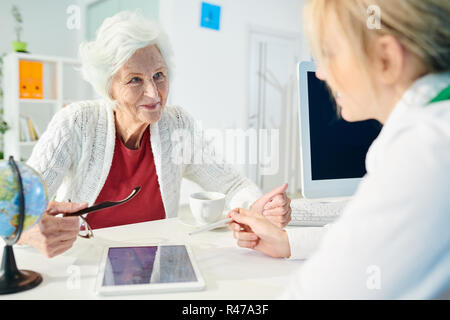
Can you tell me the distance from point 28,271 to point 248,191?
90 cm

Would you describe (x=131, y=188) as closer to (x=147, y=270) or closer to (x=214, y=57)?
(x=147, y=270)

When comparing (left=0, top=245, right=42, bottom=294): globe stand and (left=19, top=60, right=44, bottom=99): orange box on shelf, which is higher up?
(left=19, top=60, right=44, bottom=99): orange box on shelf

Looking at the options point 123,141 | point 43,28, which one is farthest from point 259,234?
point 43,28

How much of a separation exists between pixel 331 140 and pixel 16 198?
0.97 meters

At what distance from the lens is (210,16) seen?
4.12 m

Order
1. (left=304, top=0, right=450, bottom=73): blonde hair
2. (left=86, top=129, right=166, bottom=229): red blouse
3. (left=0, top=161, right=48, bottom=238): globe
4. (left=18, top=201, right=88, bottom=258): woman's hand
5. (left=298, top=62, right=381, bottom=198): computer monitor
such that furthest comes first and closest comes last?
(left=86, top=129, right=166, bottom=229): red blouse
(left=298, top=62, right=381, bottom=198): computer monitor
(left=18, top=201, right=88, bottom=258): woman's hand
(left=0, top=161, right=48, bottom=238): globe
(left=304, top=0, right=450, bottom=73): blonde hair

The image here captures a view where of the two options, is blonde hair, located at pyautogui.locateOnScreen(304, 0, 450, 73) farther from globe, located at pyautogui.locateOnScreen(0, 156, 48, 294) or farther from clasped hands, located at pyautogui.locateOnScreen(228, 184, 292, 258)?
globe, located at pyautogui.locateOnScreen(0, 156, 48, 294)

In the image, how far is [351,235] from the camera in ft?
1.61

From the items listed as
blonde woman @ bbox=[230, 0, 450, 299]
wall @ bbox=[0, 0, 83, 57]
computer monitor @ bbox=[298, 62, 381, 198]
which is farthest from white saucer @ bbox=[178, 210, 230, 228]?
wall @ bbox=[0, 0, 83, 57]

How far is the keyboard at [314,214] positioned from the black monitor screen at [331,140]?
0.33 ft

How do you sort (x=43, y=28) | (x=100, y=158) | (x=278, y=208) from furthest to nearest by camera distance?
(x=43, y=28)
(x=100, y=158)
(x=278, y=208)

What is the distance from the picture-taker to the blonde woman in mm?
461

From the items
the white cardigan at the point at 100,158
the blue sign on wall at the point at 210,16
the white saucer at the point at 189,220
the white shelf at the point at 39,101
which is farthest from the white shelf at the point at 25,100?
the white saucer at the point at 189,220

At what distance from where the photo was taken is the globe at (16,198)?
715 millimetres
